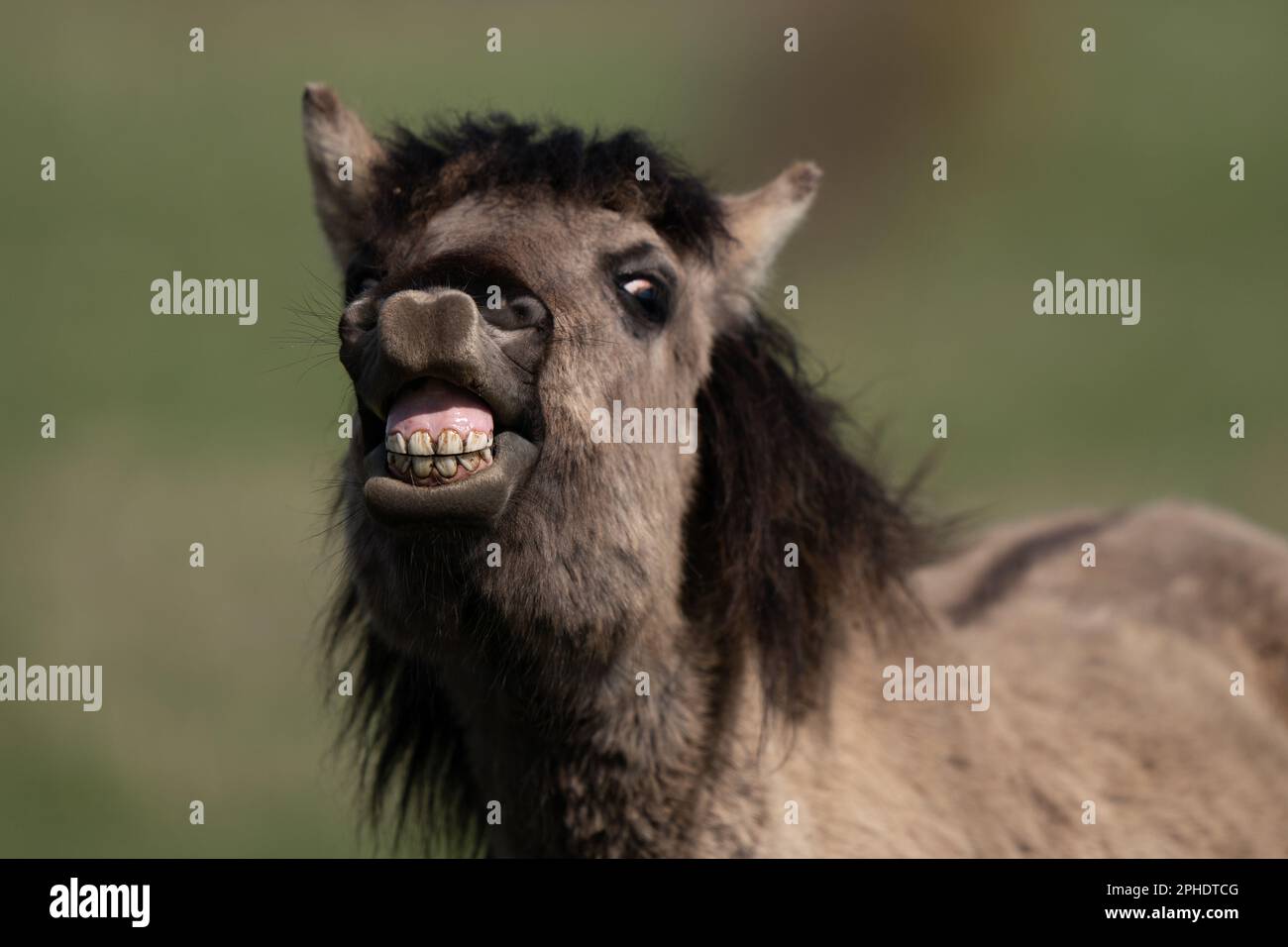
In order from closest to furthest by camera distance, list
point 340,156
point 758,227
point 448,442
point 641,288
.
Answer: point 448,442, point 641,288, point 340,156, point 758,227

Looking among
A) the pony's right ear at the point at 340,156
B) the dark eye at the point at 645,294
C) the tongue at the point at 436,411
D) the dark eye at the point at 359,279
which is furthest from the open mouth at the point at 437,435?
the pony's right ear at the point at 340,156

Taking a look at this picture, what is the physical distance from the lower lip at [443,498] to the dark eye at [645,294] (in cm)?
85

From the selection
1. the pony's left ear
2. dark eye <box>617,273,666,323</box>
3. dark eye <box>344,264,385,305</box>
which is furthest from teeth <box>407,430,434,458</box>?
the pony's left ear

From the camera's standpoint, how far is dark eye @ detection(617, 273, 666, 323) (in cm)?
503

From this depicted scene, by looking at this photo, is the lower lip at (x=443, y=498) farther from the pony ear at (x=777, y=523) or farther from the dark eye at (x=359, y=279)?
the pony ear at (x=777, y=523)

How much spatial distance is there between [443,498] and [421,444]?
0.55 ft

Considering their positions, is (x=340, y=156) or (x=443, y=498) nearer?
(x=443, y=498)

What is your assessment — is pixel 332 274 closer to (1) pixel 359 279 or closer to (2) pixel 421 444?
(1) pixel 359 279

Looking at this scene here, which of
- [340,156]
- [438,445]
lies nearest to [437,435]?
[438,445]

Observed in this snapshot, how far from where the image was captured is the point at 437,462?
435 cm

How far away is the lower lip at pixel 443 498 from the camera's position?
4.34 metres

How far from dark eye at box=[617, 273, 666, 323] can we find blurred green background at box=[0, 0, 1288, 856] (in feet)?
3.16

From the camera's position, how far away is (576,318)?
4773 millimetres

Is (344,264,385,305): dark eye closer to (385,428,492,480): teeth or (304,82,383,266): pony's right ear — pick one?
(304,82,383,266): pony's right ear
